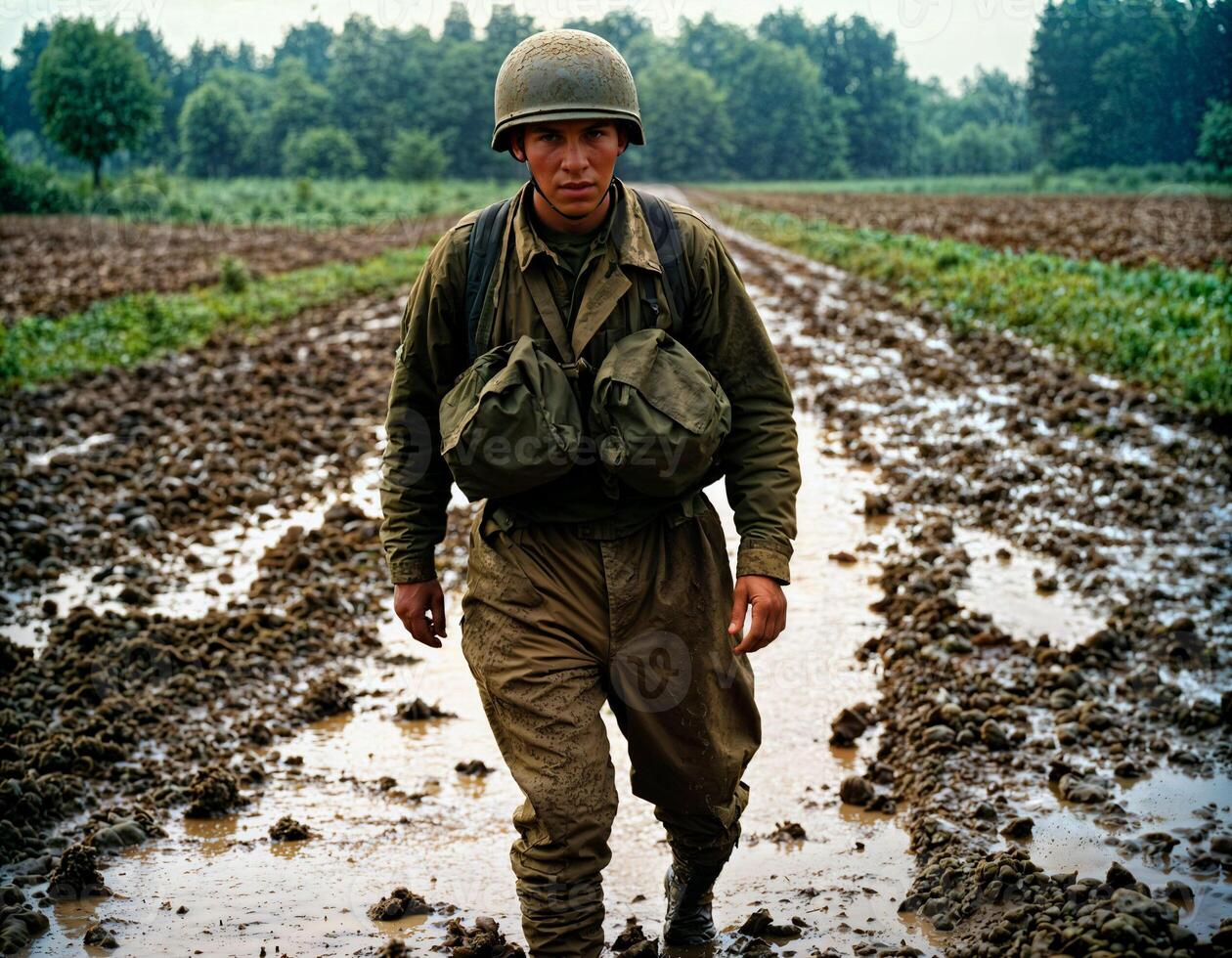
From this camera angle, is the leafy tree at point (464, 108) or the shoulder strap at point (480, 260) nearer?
the shoulder strap at point (480, 260)

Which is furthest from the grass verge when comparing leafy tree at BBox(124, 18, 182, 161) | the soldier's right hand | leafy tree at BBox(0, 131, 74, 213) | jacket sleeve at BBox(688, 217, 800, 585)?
leafy tree at BBox(124, 18, 182, 161)

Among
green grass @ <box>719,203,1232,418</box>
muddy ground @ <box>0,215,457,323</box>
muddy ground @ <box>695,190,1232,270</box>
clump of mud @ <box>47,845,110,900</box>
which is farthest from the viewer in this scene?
muddy ground @ <box>695,190,1232,270</box>

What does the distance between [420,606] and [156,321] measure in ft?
37.8

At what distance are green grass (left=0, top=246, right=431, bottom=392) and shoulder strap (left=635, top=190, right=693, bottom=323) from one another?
8.83 metres

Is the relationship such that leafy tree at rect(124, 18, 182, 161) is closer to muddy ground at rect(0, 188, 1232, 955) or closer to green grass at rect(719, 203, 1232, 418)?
green grass at rect(719, 203, 1232, 418)

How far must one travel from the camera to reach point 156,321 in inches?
519

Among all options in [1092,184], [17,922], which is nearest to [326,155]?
[1092,184]

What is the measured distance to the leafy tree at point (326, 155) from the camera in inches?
2692

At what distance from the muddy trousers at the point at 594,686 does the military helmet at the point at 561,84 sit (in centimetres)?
84

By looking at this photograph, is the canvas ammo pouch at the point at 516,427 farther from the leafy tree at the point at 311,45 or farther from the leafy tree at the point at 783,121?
the leafy tree at the point at 311,45

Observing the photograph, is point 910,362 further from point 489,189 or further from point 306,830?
point 489,189

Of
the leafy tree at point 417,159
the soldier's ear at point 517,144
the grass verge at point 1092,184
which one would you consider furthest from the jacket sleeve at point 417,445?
the leafy tree at point 417,159

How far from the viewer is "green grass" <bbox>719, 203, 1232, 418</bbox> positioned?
9.01 meters

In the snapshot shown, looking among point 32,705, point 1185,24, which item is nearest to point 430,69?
point 1185,24
